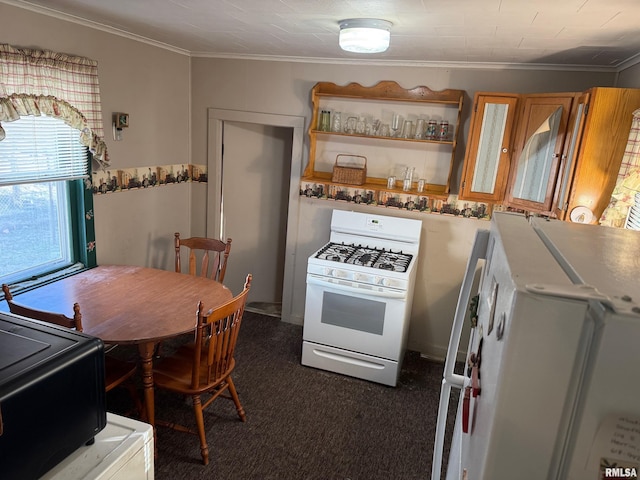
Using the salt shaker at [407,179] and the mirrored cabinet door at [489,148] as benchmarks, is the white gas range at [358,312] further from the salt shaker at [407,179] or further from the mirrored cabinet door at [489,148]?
the mirrored cabinet door at [489,148]

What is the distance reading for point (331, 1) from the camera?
6.23 ft

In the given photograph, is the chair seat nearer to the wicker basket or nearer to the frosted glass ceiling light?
the wicker basket

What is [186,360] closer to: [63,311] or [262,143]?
[63,311]

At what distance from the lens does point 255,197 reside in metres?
4.18

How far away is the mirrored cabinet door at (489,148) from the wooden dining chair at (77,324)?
2405 mm

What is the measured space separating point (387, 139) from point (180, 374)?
2204mm

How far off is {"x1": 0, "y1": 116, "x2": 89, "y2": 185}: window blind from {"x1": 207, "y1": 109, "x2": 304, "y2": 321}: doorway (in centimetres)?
130

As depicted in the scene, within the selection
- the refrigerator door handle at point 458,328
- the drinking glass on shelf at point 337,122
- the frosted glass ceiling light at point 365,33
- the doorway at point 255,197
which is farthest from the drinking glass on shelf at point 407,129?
the refrigerator door handle at point 458,328

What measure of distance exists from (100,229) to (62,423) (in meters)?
2.41

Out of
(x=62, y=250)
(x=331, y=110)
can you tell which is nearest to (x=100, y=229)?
(x=62, y=250)

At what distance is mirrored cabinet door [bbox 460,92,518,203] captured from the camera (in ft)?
9.56

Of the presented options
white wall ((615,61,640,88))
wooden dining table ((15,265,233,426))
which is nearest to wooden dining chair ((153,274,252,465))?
wooden dining table ((15,265,233,426))

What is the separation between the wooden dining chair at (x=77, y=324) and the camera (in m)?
1.90

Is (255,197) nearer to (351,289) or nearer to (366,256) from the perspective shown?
(366,256)
